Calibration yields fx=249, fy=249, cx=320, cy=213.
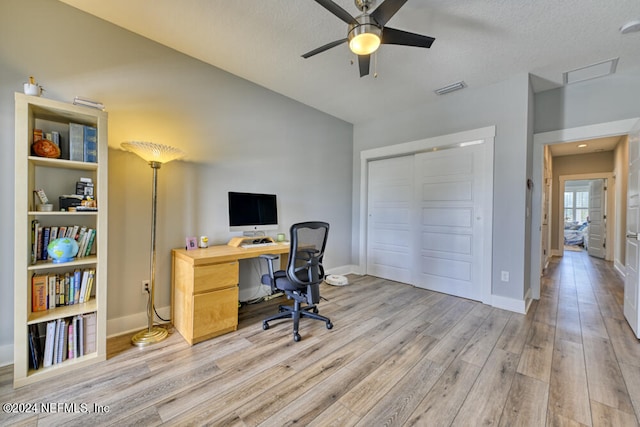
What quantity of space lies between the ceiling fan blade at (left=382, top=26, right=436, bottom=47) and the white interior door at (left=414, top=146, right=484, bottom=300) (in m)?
1.91

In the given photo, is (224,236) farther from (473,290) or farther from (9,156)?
(473,290)

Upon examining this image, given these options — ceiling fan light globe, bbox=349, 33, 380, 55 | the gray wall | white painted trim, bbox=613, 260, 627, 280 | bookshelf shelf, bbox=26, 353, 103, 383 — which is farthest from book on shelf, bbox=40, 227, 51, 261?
white painted trim, bbox=613, 260, 627, 280

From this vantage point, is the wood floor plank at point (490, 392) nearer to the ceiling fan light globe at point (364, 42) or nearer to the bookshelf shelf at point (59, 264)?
the ceiling fan light globe at point (364, 42)

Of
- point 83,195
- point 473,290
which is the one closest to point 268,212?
point 83,195

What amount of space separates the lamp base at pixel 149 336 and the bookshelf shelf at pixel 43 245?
0.82 ft

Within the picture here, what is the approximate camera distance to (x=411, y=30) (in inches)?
85.7

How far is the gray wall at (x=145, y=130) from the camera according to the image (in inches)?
70.9

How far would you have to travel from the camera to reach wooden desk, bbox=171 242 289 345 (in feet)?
6.74

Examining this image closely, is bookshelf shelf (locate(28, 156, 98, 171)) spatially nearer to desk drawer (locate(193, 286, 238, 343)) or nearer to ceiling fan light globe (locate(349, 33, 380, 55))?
desk drawer (locate(193, 286, 238, 343))

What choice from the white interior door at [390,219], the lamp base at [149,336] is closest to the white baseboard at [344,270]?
the white interior door at [390,219]

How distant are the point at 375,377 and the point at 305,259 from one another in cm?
103

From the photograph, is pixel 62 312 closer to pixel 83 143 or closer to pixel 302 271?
pixel 83 143

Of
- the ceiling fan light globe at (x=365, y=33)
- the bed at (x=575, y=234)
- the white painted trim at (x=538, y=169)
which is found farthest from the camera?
the bed at (x=575, y=234)

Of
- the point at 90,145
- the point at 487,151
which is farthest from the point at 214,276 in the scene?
the point at 487,151
